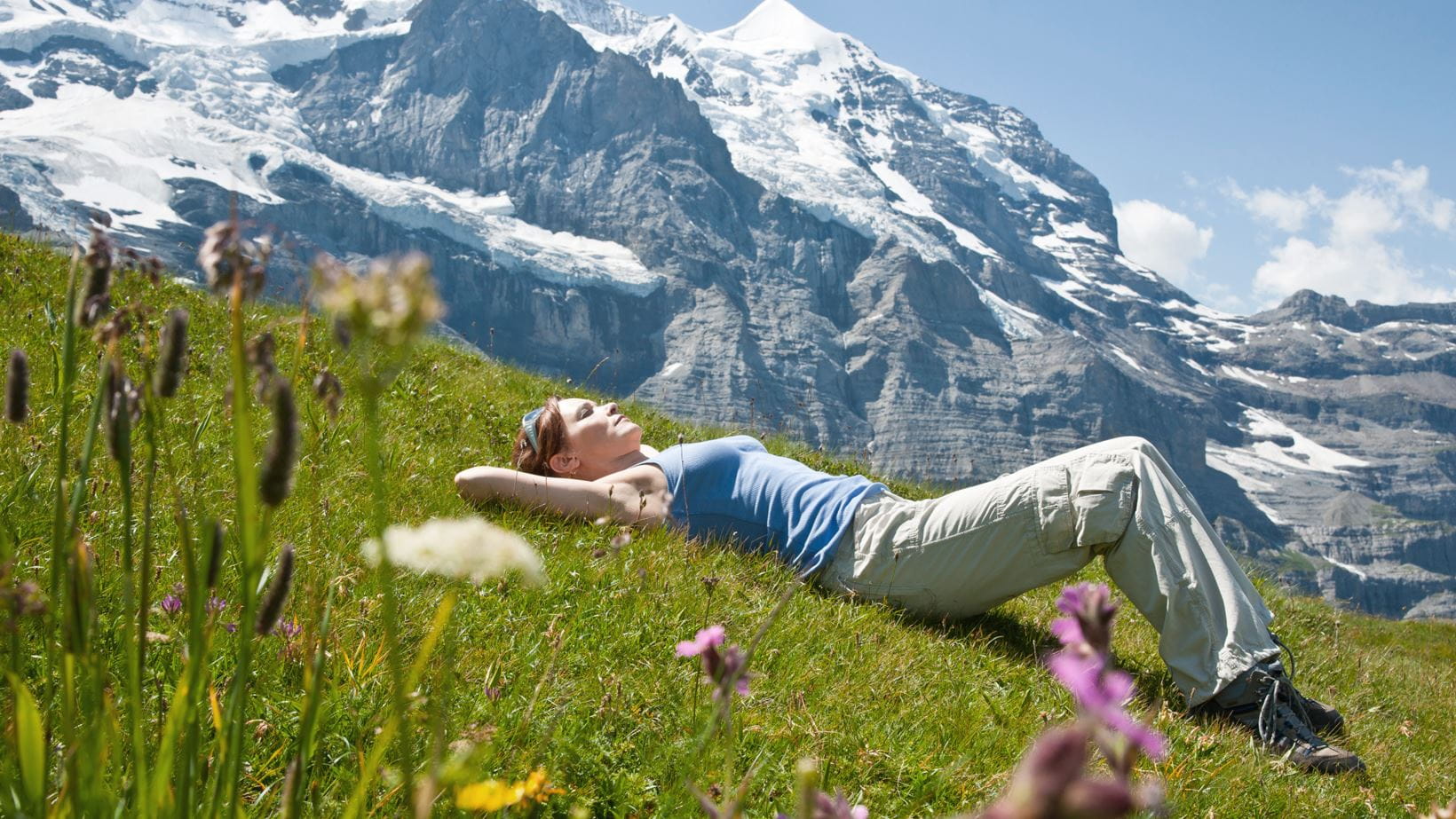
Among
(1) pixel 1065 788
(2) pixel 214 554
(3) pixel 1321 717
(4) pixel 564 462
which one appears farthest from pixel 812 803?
(4) pixel 564 462

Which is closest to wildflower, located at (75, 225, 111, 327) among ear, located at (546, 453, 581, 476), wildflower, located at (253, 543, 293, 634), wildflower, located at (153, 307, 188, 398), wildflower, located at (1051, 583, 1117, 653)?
wildflower, located at (153, 307, 188, 398)

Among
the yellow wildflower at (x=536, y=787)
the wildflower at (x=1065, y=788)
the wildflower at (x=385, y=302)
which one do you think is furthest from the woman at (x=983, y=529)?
the wildflower at (x=1065, y=788)

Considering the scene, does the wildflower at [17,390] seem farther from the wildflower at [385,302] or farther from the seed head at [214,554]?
the wildflower at [385,302]

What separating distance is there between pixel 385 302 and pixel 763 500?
5511 millimetres

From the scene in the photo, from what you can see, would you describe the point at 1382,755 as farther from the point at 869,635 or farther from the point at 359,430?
the point at 359,430

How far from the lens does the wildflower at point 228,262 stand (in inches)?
36.2

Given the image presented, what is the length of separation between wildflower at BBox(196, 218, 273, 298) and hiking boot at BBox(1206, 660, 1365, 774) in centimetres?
512

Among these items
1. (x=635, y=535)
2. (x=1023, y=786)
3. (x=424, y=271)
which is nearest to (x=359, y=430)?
(x=635, y=535)

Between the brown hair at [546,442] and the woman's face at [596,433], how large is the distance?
0.05m

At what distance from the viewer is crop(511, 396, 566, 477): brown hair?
6.34 meters

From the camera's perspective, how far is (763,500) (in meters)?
6.11

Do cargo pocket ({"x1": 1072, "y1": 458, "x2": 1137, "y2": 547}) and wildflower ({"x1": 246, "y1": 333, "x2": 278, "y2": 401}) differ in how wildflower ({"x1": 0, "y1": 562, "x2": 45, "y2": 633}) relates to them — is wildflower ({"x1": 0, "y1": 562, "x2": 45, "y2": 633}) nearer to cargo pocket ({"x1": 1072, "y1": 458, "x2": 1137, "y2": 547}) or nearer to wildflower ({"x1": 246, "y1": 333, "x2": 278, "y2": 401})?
wildflower ({"x1": 246, "y1": 333, "x2": 278, "y2": 401})

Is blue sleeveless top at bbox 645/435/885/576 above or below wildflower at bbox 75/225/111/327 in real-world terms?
below

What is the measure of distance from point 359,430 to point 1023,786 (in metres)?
6.18
